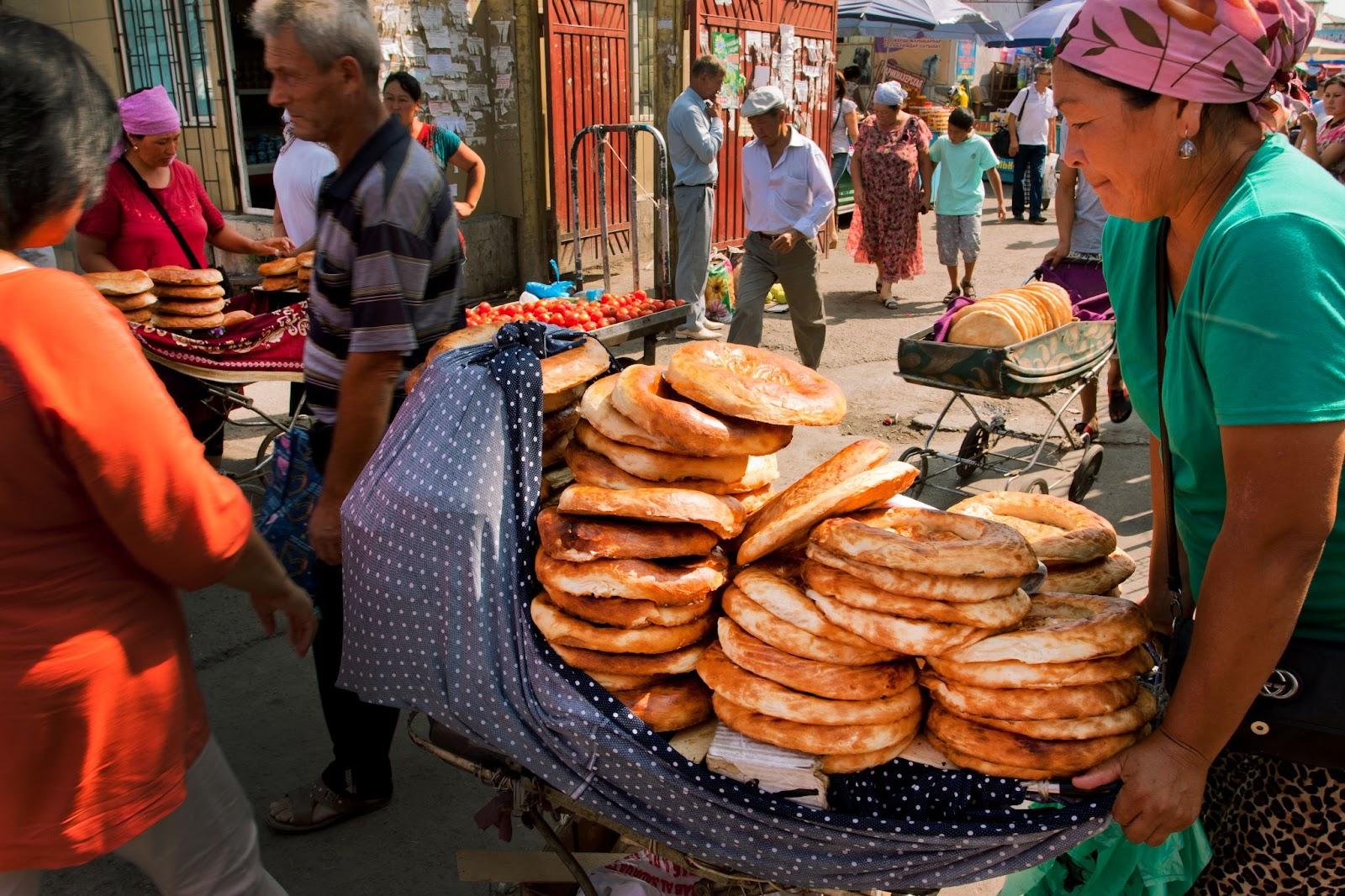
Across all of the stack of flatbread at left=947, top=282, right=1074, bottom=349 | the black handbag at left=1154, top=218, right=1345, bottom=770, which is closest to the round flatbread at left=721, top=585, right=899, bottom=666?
the black handbag at left=1154, top=218, right=1345, bottom=770

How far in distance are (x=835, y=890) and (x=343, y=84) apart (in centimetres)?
219

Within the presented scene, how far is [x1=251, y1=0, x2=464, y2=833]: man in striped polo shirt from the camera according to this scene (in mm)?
2539

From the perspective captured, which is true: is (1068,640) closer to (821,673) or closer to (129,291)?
(821,673)

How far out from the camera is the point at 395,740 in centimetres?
377

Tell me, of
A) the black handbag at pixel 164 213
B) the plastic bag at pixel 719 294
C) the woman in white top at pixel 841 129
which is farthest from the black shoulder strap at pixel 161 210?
the woman in white top at pixel 841 129

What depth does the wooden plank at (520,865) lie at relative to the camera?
235 centimetres

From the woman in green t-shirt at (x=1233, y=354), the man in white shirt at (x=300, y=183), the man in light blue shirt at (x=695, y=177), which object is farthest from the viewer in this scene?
the man in light blue shirt at (x=695, y=177)

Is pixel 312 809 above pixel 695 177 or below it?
below

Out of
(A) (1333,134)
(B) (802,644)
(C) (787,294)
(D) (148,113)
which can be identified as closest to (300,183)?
(D) (148,113)

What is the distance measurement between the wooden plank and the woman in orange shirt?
731mm

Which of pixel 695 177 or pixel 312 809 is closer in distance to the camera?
pixel 312 809

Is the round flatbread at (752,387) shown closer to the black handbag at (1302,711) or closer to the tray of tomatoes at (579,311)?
the black handbag at (1302,711)

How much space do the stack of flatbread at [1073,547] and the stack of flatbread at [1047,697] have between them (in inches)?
12.9

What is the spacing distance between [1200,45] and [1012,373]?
143 inches
